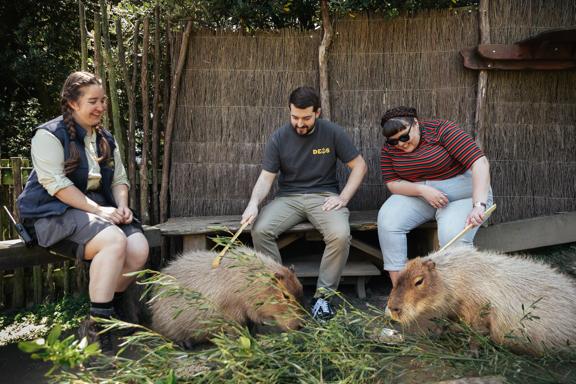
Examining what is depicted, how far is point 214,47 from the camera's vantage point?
4875 mm

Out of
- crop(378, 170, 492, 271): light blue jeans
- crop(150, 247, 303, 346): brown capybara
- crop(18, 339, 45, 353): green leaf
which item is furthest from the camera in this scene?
crop(378, 170, 492, 271): light blue jeans

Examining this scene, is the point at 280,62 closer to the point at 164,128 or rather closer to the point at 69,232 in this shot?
the point at 164,128

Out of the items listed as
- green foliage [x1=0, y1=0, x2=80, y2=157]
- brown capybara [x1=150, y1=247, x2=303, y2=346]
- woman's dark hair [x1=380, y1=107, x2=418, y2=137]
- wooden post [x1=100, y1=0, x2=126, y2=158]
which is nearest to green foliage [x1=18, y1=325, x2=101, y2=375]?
brown capybara [x1=150, y1=247, x2=303, y2=346]

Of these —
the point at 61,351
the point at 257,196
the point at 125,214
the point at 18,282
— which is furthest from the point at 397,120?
the point at 18,282

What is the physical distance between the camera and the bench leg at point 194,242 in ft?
14.0

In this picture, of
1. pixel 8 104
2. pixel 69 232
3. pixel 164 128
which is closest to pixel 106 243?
pixel 69 232

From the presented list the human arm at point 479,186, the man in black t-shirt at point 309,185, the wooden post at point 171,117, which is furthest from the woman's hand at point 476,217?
the wooden post at point 171,117

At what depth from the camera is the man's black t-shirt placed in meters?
4.20

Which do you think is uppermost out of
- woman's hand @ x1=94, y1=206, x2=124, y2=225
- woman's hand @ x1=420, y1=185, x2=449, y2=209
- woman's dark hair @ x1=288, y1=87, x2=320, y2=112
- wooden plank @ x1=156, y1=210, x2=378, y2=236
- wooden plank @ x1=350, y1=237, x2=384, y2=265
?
woman's dark hair @ x1=288, y1=87, x2=320, y2=112

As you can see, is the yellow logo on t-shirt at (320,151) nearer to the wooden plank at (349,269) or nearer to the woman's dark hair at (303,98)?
the woman's dark hair at (303,98)

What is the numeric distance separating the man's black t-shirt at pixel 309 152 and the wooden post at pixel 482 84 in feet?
4.40

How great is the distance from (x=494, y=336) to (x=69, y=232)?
103 inches

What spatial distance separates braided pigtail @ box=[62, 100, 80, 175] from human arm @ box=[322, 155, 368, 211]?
184 centimetres

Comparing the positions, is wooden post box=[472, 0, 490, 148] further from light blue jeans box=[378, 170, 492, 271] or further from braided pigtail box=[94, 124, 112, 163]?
braided pigtail box=[94, 124, 112, 163]
